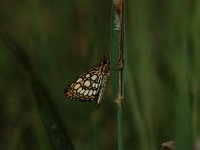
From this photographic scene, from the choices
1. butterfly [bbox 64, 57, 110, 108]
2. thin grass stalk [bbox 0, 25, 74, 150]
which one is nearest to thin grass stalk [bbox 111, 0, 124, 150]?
thin grass stalk [bbox 0, 25, 74, 150]

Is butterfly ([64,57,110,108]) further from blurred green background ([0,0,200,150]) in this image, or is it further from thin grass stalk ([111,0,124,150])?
thin grass stalk ([111,0,124,150])

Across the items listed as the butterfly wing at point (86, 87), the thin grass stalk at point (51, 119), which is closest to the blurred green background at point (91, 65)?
the butterfly wing at point (86, 87)

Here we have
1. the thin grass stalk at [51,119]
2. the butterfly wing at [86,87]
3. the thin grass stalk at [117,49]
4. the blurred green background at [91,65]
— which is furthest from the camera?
the blurred green background at [91,65]

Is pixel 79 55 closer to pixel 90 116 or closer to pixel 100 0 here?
pixel 100 0

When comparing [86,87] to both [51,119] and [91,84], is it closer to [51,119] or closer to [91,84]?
[91,84]

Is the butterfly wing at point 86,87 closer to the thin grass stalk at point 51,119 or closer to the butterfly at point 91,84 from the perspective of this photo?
the butterfly at point 91,84

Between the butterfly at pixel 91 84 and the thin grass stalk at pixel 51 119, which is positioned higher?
the butterfly at pixel 91 84

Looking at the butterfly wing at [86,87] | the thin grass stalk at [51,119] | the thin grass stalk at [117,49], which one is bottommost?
the thin grass stalk at [51,119]

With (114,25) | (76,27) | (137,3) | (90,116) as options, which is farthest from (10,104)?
(114,25)
